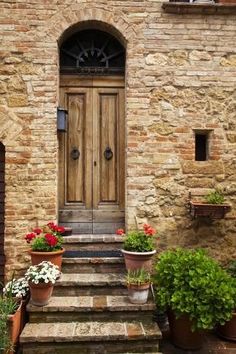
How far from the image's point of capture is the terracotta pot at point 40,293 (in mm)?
3896

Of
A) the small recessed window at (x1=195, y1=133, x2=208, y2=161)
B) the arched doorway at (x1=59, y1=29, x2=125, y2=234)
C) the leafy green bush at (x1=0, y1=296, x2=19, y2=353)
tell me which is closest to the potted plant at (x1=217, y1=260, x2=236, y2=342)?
the arched doorway at (x1=59, y1=29, x2=125, y2=234)

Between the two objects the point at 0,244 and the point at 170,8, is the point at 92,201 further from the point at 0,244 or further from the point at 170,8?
the point at 170,8

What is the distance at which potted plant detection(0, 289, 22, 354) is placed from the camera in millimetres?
3449

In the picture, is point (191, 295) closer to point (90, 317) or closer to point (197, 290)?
point (197, 290)

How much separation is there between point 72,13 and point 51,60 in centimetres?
72

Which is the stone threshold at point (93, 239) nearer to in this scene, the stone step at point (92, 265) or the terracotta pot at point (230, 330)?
the stone step at point (92, 265)

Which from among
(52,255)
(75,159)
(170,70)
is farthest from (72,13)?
(52,255)

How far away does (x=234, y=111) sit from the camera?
4969mm

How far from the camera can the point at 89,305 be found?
3.96 metres

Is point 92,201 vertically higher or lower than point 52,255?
higher

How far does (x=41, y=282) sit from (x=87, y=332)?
73cm

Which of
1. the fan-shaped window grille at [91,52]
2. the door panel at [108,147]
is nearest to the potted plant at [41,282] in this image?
the door panel at [108,147]

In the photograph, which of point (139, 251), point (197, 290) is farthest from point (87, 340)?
point (197, 290)

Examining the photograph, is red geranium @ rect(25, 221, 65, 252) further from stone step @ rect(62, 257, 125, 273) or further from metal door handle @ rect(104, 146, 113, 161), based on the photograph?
metal door handle @ rect(104, 146, 113, 161)
